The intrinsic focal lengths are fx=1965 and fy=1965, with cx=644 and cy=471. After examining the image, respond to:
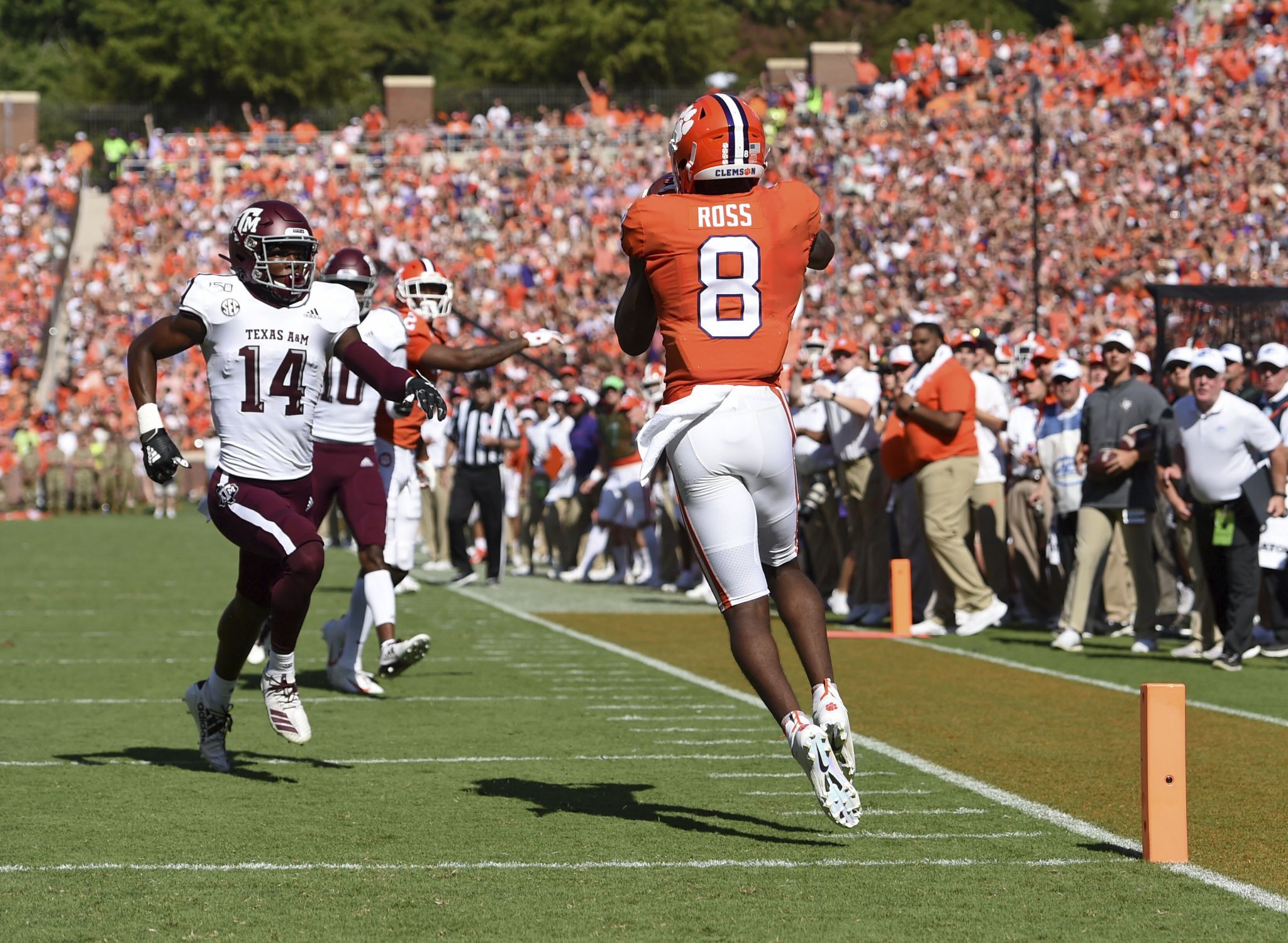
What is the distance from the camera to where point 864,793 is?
6.98 m

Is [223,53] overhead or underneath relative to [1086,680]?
overhead

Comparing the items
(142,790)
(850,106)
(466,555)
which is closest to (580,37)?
(850,106)

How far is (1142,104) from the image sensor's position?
1300 inches

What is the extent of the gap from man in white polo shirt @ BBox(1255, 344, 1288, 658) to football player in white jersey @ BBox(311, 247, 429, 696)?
17.2ft

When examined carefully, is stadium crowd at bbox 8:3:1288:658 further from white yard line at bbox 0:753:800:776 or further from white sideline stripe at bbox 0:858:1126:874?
white sideline stripe at bbox 0:858:1126:874

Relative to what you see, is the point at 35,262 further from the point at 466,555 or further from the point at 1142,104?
the point at 466,555

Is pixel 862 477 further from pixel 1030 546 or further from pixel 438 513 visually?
pixel 438 513

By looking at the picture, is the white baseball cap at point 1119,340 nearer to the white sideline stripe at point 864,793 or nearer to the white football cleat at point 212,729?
the white sideline stripe at point 864,793

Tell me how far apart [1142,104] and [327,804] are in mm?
28836

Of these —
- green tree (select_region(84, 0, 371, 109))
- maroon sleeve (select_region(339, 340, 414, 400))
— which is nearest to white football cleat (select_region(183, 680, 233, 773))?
maroon sleeve (select_region(339, 340, 414, 400))

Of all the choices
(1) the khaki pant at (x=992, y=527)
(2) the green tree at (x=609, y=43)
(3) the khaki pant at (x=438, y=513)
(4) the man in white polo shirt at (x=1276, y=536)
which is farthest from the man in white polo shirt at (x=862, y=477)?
(2) the green tree at (x=609, y=43)

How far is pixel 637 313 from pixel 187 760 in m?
3.01

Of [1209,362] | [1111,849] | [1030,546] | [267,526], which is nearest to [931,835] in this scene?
[1111,849]

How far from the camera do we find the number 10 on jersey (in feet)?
20.0
